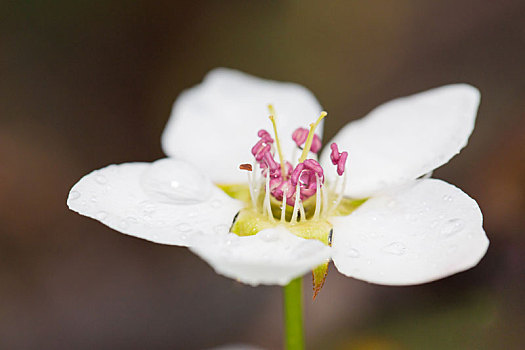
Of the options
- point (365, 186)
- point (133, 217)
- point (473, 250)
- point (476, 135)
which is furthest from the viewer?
point (476, 135)

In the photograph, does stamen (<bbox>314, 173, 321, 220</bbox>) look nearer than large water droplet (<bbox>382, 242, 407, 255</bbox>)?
No

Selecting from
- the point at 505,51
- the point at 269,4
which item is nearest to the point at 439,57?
the point at 505,51

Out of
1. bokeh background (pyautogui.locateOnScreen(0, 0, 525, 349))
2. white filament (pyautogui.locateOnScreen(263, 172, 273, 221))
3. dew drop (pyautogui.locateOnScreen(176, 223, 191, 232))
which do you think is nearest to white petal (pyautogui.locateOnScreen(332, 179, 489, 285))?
white filament (pyautogui.locateOnScreen(263, 172, 273, 221))

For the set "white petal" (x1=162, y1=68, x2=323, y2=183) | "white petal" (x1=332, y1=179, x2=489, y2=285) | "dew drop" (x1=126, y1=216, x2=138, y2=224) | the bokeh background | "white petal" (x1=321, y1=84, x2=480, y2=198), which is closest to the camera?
"white petal" (x1=332, y1=179, x2=489, y2=285)

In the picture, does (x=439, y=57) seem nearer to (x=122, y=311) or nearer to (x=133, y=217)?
(x=122, y=311)

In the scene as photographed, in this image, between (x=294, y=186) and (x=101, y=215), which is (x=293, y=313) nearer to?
(x=294, y=186)

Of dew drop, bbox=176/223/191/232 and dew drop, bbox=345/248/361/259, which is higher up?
dew drop, bbox=176/223/191/232

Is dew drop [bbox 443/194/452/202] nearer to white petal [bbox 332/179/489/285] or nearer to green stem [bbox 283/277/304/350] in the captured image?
white petal [bbox 332/179/489/285]

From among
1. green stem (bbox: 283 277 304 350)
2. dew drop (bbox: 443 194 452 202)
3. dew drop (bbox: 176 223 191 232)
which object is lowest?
green stem (bbox: 283 277 304 350)
